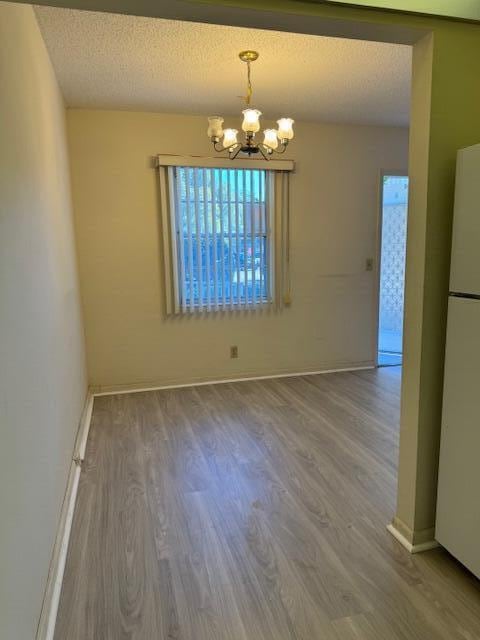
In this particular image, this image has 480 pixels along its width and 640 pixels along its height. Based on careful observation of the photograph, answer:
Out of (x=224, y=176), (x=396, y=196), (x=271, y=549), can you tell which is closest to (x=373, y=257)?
(x=396, y=196)

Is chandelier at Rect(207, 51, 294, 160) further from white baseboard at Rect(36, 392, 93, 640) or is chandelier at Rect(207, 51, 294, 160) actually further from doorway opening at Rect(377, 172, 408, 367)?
doorway opening at Rect(377, 172, 408, 367)

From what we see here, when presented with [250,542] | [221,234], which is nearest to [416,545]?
[250,542]

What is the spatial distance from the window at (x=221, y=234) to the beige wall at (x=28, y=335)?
4.66ft

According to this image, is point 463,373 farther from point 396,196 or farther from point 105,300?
point 396,196

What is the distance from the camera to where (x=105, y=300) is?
12.8 feet

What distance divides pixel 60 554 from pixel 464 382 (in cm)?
181

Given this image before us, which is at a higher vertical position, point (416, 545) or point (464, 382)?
point (464, 382)

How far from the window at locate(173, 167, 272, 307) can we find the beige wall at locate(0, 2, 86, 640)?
4.66 ft

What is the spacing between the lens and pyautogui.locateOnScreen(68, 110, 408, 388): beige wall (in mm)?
3760

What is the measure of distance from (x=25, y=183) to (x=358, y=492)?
222 cm

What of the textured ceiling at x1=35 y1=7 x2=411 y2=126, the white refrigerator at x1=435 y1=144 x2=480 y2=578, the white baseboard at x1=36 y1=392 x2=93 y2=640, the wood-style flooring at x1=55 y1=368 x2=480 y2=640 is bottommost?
the wood-style flooring at x1=55 y1=368 x2=480 y2=640

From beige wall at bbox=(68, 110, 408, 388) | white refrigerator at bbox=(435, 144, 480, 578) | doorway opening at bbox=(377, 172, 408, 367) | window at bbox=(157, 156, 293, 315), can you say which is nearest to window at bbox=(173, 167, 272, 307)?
window at bbox=(157, 156, 293, 315)

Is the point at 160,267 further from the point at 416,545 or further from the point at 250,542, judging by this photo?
the point at 416,545

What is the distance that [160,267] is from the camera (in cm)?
397
